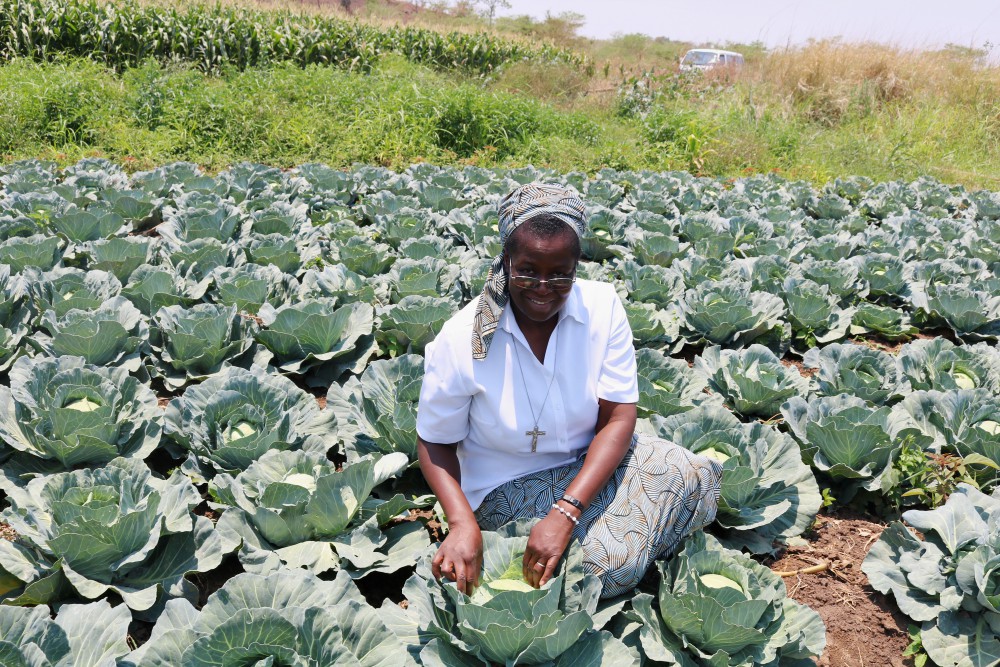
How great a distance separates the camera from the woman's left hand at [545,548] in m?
1.98

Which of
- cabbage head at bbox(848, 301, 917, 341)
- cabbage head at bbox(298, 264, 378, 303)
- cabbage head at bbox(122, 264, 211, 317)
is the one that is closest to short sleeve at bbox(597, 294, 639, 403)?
cabbage head at bbox(298, 264, 378, 303)

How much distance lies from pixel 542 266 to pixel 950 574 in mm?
1739

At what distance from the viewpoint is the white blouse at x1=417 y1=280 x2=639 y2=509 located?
2139mm

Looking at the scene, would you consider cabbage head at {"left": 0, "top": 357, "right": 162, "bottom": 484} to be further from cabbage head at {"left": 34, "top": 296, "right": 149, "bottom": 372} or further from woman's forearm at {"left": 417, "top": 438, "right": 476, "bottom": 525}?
woman's forearm at {"left": 417, "top": 438, "right": 476, "bottom": 525}

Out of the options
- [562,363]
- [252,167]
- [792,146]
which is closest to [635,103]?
[792,146]

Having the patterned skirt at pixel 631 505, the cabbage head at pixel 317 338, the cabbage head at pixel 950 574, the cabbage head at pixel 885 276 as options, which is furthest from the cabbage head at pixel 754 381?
the cabbage head at pixel 885 276

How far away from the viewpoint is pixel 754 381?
133 inches

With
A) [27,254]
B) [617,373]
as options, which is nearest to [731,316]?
[617,373]

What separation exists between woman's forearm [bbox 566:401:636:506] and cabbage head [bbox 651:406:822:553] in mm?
610

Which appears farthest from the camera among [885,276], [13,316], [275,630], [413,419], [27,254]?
[885,276]

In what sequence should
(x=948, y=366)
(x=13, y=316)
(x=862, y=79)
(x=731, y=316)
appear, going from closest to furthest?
1. (x=948, y=366)
2. (x=13, y=316)
3. (x=731, y=316)
4. (x=862, y=79)

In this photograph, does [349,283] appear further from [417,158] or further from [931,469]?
[417,158]

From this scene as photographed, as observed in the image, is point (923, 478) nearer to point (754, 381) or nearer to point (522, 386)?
point (754, 381)

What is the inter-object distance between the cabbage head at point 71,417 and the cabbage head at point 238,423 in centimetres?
16
